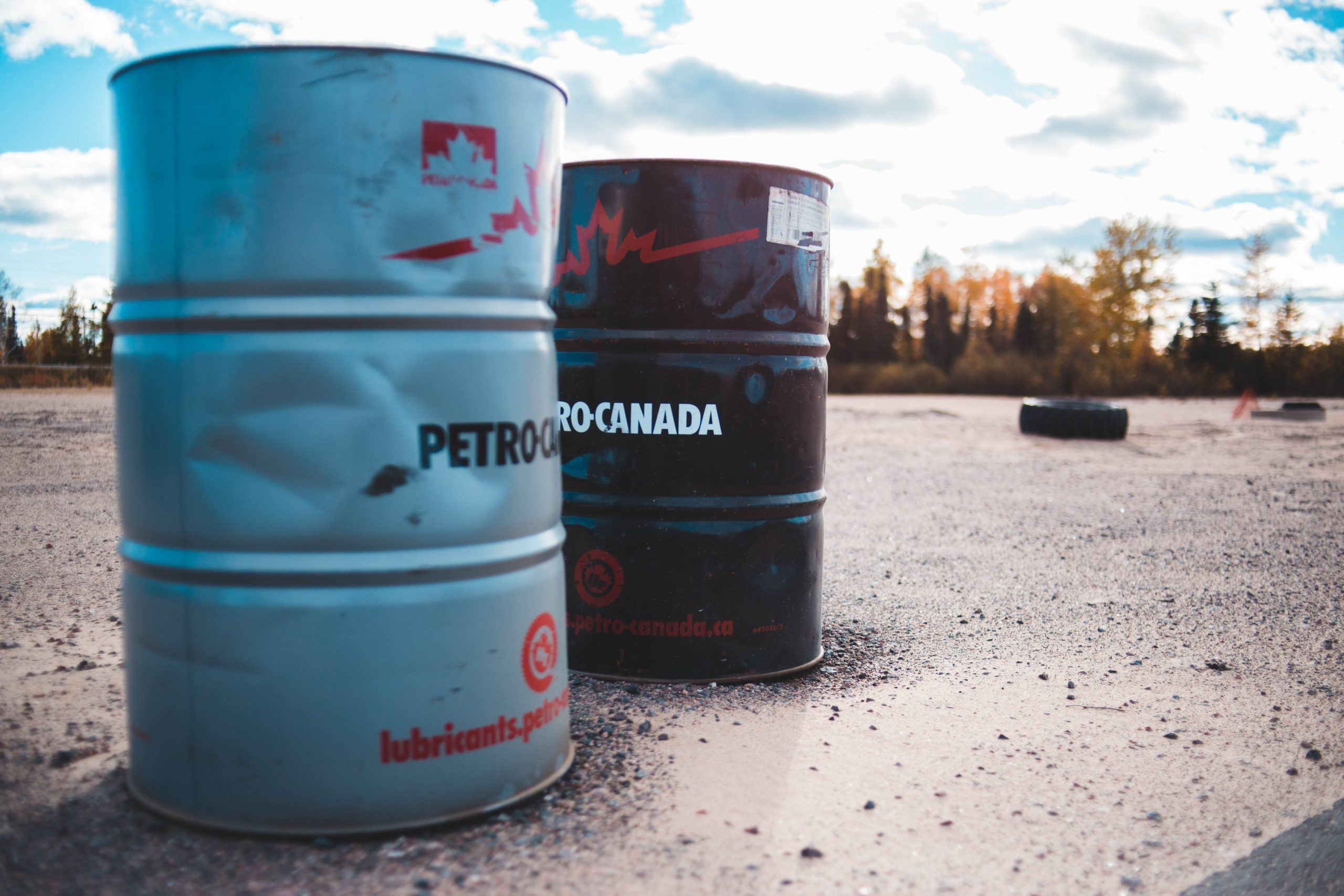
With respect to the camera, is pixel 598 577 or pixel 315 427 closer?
pixel 315 427

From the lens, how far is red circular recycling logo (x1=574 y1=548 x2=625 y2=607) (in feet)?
11.1

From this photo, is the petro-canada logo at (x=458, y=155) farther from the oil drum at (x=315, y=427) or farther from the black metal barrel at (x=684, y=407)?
the black metal barrel at (x=684, y=407)

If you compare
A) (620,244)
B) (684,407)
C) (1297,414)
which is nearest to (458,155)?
(620,244)

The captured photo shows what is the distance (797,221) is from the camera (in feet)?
11.1

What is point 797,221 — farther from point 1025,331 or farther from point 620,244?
point 1025,331

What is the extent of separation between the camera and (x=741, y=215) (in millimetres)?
3279

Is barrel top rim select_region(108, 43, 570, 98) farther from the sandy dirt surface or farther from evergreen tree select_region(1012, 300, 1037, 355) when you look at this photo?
evergreen tree select_region(1012, 300, 1037, 355)

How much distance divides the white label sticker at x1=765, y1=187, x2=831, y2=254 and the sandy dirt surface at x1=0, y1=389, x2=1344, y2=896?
1588 mm

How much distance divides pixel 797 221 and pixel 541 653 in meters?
1.81

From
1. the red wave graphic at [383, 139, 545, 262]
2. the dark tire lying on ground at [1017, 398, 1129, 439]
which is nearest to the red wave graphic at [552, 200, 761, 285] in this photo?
the red wave graphic at [383, 139, 545, 262]

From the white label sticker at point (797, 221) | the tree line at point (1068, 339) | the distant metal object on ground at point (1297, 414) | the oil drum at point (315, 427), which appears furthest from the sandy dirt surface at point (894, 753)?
the tree line at point (1068, 339)

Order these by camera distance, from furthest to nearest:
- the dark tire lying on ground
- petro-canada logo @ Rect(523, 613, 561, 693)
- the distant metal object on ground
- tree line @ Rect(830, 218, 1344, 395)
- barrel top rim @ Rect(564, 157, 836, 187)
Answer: tree line @ Rect(830, 218, 1344, 395)
the distant metal object on ground
the dark tire lying on ground
barrel top rim @ Rect(564, 157, 836, 187)
petro-canada logo @ Rect(523, 613, 561, 693)

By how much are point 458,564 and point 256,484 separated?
0.47 m

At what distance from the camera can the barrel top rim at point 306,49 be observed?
2.09 meters
